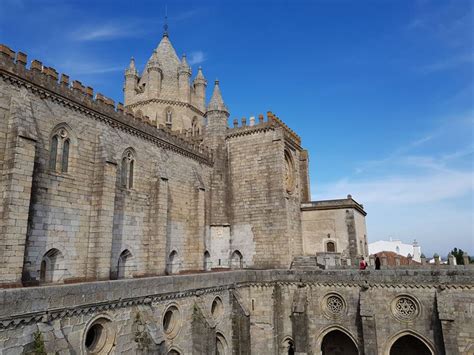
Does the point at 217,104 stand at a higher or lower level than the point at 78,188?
higher

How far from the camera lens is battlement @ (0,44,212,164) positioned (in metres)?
13.5

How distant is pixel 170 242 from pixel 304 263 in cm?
919

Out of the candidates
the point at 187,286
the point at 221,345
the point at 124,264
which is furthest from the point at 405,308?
the point at 124,264

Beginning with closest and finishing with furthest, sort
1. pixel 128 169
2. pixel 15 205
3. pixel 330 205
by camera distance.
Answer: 1. pixel 15 205
2. pixel 128 169
3. pixel 330 205

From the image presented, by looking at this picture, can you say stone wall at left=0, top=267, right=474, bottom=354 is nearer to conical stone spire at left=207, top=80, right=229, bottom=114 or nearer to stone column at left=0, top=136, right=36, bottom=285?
stone column at left=0, top=136, right=36, bottom=285

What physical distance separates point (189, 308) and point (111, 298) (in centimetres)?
474

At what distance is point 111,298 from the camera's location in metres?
11.4

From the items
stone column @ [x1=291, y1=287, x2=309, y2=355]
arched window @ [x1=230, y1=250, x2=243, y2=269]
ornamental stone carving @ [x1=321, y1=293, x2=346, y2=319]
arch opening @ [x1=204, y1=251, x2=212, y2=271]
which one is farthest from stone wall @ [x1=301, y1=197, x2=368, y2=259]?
arch opening @ [x1=204, y1=251, x2=212, y2=271]

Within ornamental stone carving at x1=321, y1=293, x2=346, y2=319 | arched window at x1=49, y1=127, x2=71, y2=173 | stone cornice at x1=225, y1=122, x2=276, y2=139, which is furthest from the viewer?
stone cornice at x1=225, y1=122, x2=276, y2=139

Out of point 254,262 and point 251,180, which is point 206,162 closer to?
point 251,180

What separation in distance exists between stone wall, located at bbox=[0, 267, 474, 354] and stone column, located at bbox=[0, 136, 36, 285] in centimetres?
356

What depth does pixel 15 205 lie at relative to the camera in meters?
12.4

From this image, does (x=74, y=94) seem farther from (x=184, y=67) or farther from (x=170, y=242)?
(x=184, y=67)

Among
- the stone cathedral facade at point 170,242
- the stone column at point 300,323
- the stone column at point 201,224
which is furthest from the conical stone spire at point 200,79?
the stone column at point 300,323
